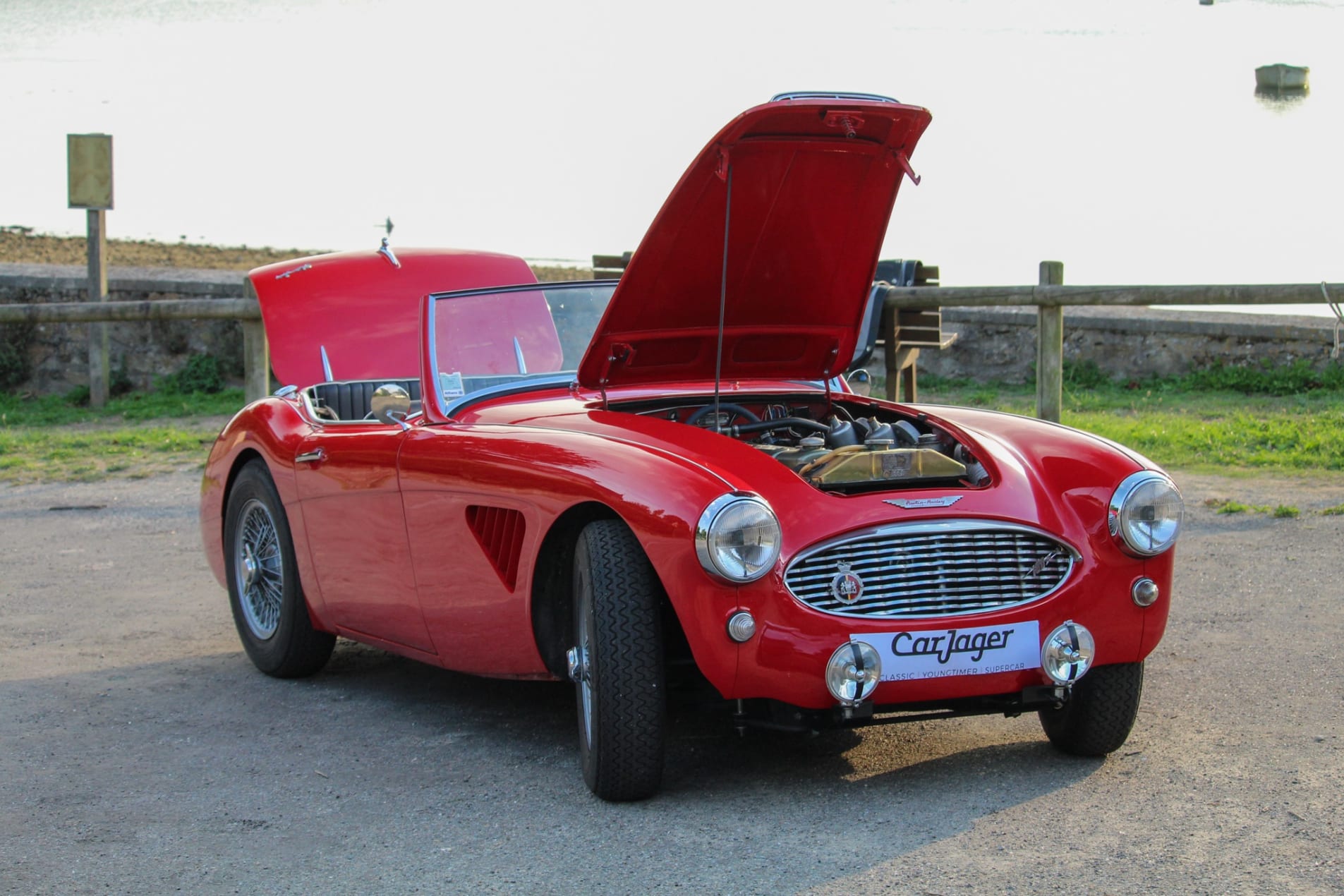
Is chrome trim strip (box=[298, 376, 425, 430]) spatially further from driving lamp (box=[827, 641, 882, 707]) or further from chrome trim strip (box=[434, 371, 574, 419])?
driving lamp (box=[827, 641, 882, 707])

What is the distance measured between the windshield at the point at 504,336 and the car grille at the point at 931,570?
66.8 inches

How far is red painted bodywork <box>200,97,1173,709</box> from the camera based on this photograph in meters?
3.59

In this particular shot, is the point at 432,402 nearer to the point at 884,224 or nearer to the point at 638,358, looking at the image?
the point at 638,358

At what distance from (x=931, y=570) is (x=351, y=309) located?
3.93 metres

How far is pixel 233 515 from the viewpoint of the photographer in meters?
5.69

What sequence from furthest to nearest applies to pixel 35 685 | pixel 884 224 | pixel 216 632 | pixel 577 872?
pixel 216 632 → pixel 35 685 → pixel 884 224 → pixel 577 872

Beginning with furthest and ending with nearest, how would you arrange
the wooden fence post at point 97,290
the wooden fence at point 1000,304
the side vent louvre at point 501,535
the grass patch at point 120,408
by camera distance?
the wooden fence post at point 97,290 → the grass patch at point 120,408 → the wooden fence at point 1000,304 → the side vent louvre at point 501,535

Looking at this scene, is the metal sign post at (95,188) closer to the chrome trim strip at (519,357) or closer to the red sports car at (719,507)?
the red sports car at (719,507)

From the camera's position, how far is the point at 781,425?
477 centimetres

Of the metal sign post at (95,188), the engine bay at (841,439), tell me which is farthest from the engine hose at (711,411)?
the metal sign post at (95,188)

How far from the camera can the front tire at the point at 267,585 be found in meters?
5.27

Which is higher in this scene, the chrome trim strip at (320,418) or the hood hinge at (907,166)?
the hood hinge at (907,166)

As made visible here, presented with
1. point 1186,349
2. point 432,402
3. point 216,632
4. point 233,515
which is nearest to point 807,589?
point 432,402

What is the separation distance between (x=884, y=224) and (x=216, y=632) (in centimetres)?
323
